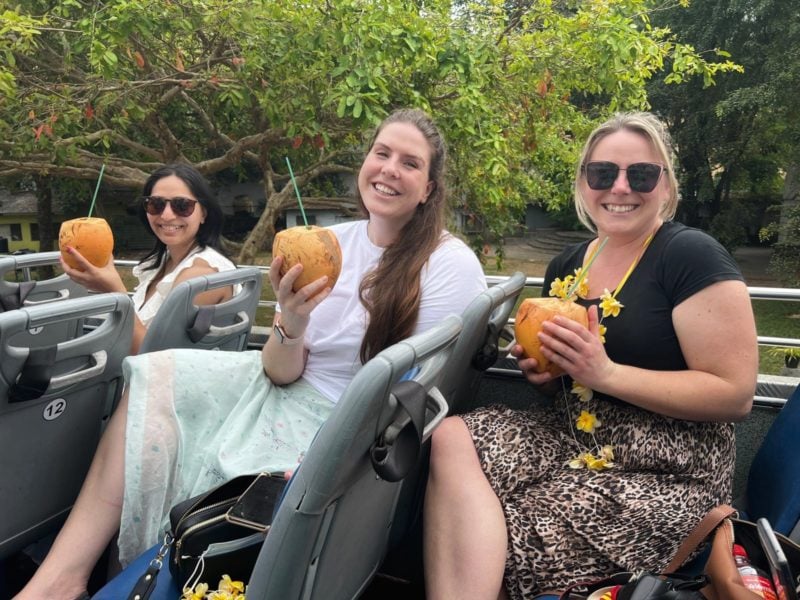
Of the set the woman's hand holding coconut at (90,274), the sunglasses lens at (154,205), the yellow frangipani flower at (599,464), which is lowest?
the yellow frangipani flower at (599,464)

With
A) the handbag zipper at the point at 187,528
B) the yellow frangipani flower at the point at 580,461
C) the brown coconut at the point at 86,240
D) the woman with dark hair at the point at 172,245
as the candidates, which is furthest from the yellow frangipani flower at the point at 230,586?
the brown coconut at the point at 86,240

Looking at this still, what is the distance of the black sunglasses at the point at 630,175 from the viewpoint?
197 cm

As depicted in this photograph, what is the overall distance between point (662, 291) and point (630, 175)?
0.36m

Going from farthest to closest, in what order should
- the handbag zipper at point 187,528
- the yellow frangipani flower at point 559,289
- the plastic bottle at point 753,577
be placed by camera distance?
the yellow frangipani flower at point 559,289 < the handbag zipper at point 187,528 < the plastic bottle at point 753,577

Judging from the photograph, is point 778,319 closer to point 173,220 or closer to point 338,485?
point 173,220

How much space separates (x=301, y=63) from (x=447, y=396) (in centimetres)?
357

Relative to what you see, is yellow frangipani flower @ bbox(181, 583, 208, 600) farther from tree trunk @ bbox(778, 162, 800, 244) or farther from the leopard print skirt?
tree trunk @ bbox(778, 162, 800, 244)

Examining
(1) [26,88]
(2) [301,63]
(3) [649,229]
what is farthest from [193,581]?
(1) [26,88]

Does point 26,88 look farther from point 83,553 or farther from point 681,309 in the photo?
point 681,309

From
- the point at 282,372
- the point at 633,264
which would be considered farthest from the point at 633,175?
the point at 282,372

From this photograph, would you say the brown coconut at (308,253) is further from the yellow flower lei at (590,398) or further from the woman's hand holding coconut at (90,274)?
the woman's hand holding coconut at (90,274)

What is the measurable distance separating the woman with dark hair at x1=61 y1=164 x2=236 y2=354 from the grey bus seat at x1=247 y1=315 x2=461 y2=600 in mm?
1465

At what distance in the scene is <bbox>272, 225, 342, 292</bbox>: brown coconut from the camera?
1.81m

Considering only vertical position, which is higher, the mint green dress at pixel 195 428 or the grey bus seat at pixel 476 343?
the grey bus seat at pixel 476 343
